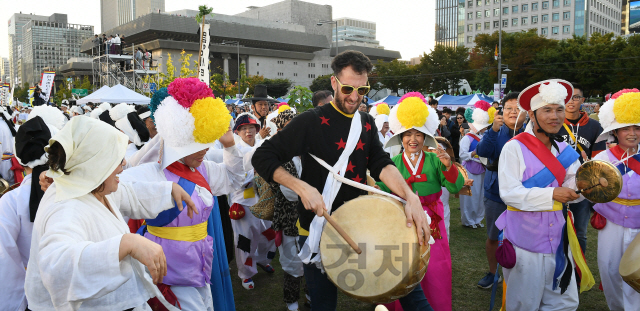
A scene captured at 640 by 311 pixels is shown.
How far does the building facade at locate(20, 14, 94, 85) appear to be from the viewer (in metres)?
151

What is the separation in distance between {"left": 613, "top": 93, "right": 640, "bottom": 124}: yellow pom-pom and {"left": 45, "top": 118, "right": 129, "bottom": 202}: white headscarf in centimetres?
437

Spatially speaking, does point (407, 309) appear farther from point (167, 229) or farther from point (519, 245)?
point (167, 229)

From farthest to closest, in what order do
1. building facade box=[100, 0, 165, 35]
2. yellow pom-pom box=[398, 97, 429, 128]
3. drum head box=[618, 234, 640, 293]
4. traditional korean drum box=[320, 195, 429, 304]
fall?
1. building facade box=[100, 0, 165, 35]
2. yellow pom-pom box=[398, 97, 429, 128]
3. drum head box=[618, 234, 640, 293]
4. traditional korean drum box=[320, 195, 429, 304]

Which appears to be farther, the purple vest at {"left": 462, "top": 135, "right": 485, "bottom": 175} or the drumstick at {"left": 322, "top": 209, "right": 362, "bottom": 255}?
the purple vest at {"left": 462, "top": 135, "right": 485, "bottom": 175}

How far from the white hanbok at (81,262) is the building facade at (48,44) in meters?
165

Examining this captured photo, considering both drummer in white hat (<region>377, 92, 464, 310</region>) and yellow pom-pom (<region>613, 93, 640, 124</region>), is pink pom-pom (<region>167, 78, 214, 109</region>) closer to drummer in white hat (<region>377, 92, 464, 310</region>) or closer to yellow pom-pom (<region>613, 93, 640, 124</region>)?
drummer in white hat (<region>377, 92, 464, 310</region>)

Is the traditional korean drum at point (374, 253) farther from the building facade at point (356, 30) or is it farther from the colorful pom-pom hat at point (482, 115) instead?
the building facade at point (356, 30)

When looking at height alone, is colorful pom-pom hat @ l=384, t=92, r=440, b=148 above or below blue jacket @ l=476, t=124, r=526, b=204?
above

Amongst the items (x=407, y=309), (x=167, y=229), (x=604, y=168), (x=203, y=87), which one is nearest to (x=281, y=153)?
(x=203, y=87)

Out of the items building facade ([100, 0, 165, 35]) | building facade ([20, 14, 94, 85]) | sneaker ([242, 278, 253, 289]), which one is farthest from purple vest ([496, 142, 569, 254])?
building facade ([20, 14, 94, 85])

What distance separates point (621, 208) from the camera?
4.06m

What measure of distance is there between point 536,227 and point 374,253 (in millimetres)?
1746

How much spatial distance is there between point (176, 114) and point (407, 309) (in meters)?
2.06

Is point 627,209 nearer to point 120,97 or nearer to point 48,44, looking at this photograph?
point 120,97
